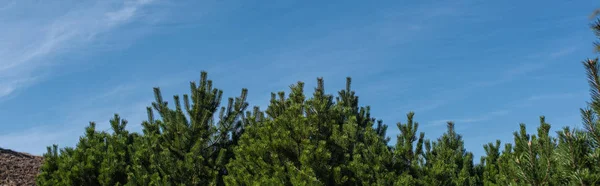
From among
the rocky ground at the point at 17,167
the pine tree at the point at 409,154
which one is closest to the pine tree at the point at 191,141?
the pine tree at the point at 409,154

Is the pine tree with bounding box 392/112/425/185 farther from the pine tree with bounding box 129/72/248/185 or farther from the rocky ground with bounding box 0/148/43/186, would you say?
the rocky ground with bounding box 0/148/43/186

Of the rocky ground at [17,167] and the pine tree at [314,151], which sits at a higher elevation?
the rocky ground at [17,167]

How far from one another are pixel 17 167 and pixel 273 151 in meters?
9.17

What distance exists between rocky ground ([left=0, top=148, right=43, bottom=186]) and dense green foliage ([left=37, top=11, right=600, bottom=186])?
10.4ft

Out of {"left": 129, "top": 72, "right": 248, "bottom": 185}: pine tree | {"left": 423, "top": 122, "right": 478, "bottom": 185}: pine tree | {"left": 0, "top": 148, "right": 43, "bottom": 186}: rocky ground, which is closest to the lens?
{"left": 423, "top": 122, "right": 478, "bottom": 185}: pine tree

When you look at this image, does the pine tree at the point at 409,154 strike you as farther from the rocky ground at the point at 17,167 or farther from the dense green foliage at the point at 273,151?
the rocky ground at the point at 17,167

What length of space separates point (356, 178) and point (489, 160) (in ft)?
8.57

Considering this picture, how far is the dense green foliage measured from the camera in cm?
962

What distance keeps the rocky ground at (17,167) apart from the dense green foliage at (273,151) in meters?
3.16

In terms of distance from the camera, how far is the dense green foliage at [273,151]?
31.6 ft

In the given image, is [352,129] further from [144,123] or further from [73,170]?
[73,170]

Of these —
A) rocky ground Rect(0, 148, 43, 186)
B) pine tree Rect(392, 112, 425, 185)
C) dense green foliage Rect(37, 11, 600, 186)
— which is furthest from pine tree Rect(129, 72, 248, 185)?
rocky ground Rect(0, 148, 43, 186)

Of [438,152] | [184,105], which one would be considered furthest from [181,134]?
[438,152]

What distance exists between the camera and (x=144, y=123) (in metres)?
12.4
